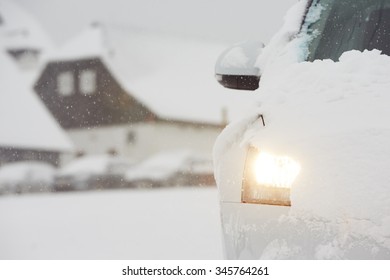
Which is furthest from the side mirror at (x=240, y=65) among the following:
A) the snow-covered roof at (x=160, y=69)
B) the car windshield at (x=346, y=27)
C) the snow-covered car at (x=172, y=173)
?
the snow-covered car at (x=172, y=173)

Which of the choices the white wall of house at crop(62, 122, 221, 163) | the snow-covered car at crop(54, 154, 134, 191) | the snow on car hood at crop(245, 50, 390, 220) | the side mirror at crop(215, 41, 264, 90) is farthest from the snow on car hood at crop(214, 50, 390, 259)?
the white wall of house at crop(62, 122, 221, 163)

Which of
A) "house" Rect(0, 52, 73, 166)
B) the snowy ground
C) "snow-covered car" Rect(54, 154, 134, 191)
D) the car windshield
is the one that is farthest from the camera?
"snow-covered car" Rect(54, 154, 134, 191)

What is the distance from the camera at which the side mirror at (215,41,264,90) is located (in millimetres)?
2701

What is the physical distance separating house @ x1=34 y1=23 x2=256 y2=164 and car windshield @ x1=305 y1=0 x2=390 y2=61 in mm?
20074

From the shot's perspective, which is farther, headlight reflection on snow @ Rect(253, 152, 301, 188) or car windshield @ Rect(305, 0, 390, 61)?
car windshield @ Rect(305, 0, 390, 61)

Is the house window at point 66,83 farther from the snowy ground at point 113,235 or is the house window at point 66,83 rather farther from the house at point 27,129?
the snowy ground at point 113,235

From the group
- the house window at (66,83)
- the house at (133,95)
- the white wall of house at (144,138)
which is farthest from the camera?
the white wall of house at (144,138)

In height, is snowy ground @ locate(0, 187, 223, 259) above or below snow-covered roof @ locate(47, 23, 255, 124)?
below

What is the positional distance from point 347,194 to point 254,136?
46cm

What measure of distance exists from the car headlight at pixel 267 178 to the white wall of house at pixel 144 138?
2503cm

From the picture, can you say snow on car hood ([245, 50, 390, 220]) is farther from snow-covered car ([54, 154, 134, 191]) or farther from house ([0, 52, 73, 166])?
snow-covered car ([54, 154, 134, 191])

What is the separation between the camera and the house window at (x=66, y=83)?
2261cm

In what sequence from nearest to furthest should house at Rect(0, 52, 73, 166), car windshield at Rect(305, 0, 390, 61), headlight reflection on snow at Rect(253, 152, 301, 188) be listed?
headlight reflection on snow at Rect(253, 152, 301, 188) < car windshield at Rect(305, 0, 390, 61) < house at Rect(0, 52, 73, 166)
